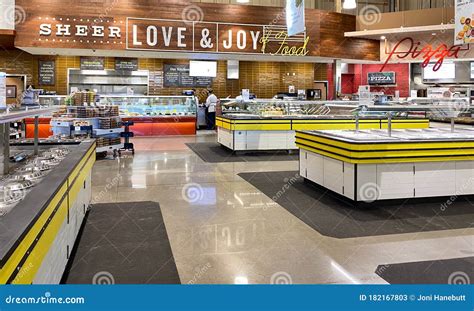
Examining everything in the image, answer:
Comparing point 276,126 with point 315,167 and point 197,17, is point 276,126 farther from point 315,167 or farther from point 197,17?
point 197,17

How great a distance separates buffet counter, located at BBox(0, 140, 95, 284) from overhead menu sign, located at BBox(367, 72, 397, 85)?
14.6m

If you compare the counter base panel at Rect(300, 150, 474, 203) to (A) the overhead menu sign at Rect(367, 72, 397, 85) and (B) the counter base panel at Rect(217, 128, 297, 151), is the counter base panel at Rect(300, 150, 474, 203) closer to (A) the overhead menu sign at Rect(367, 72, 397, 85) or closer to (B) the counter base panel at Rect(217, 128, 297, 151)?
(B) the counter base panel at Rect(217, 128, 297, 151)

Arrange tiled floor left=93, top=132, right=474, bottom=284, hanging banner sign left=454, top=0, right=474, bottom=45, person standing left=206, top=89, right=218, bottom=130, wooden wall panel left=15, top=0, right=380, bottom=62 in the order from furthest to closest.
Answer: person standing left=206, top=89, right=218, bottom=130, wooden wall panel left=15, top=0, right=380, bottom=62, hanging banner sign left=454, top=0, right=474, bottom=45, tiled floor left=93, top=132, right=474, bottom=284

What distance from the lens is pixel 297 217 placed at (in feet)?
16.6

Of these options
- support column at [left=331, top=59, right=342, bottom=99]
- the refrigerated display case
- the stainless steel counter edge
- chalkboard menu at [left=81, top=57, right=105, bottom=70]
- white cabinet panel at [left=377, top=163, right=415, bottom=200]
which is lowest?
white cabinet panel at [left=377, top=163, right=415, bottom=200]

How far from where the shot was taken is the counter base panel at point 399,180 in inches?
214

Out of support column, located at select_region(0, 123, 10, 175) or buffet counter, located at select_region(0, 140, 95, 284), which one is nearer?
buffet counter, located at select_region(0, 140, 95, 284)

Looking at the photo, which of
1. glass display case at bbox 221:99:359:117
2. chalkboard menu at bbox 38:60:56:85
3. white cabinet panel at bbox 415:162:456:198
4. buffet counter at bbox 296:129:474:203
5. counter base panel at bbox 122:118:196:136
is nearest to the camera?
buffet counter at bbox 296:129:474:203

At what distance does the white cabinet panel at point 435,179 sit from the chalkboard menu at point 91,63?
41.6 ft

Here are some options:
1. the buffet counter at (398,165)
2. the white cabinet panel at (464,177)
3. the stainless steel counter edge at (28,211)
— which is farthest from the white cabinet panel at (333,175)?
the stainless steel counter edge at (28,211)

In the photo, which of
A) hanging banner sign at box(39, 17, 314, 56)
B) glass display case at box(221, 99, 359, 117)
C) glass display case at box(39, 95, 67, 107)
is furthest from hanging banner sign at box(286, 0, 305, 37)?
glass display case at box(39, 95, 67, 107)

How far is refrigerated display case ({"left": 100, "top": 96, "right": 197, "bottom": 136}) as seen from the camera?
1390 centimetres

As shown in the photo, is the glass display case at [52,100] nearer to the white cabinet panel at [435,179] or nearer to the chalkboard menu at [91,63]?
the chalkboard menu at [91,63]
